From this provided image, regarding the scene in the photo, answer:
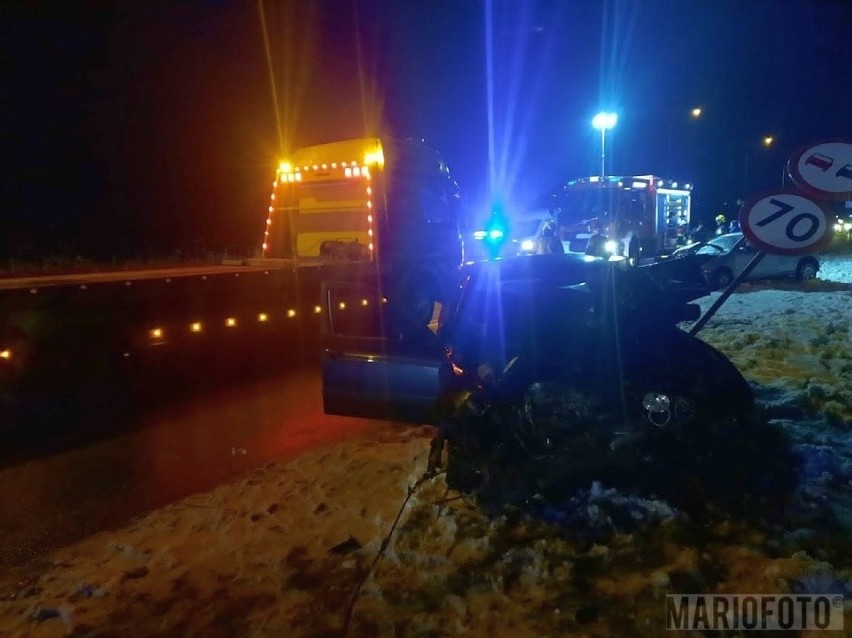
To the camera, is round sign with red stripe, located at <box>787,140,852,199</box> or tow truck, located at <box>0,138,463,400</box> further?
tow truck, located at <box>0,138,463,400</box>

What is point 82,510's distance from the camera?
188 inches

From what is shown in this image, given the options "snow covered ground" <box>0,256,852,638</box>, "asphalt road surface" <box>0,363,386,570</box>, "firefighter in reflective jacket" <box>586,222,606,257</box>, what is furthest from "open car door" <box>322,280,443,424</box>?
"firefighter in reflective jacket" <box>586,222,606,257</box>

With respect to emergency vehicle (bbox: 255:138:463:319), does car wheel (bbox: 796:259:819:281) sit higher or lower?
lower

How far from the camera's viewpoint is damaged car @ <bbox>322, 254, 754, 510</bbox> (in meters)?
4.34

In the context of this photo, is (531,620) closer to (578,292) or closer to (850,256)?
(578,292)

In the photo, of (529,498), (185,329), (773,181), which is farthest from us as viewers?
(773,181)

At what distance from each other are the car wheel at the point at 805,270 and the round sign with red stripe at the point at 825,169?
1422cm

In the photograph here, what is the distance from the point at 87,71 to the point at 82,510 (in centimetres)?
1898

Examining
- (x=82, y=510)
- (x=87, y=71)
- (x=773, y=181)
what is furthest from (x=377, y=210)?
(x=773, y=181)

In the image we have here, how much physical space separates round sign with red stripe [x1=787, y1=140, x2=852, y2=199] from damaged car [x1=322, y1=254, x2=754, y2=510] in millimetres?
1403

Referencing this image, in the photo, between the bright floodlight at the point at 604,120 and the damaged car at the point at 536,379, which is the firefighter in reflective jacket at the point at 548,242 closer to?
the bright floodlight at the point at 604,120

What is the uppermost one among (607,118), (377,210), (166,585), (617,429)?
(607,118)

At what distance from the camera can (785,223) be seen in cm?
499

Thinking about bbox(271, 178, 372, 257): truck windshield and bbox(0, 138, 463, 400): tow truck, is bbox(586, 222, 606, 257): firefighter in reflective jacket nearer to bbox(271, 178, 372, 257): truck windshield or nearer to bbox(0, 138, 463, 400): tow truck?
bbox(0, 138, 463, 400): tow truck
